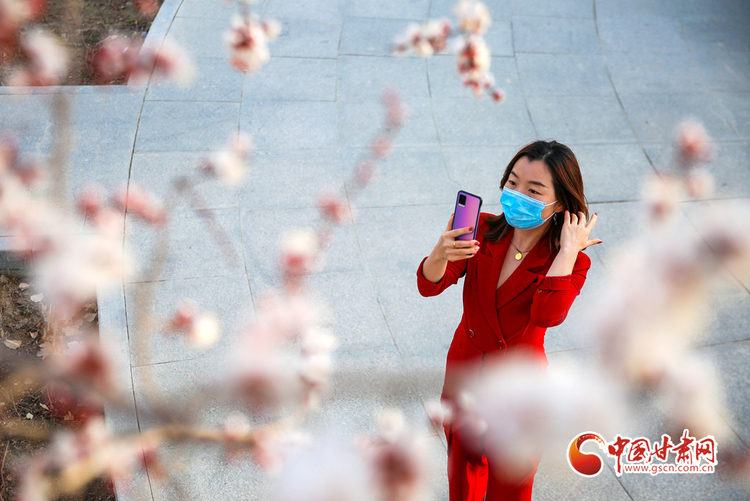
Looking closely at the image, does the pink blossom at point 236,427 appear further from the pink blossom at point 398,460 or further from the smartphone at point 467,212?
the smartphone at point 467,212

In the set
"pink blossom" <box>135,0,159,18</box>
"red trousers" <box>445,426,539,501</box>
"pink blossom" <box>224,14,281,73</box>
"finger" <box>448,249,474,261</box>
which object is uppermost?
"finger" <box>448,249,474,261</box>

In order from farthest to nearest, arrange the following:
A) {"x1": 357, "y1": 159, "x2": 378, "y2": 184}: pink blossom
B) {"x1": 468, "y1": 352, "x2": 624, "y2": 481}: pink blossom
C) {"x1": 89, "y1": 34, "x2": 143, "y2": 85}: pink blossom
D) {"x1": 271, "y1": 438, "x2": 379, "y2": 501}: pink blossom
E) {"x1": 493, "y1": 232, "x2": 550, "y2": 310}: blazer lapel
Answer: {"x1": 89, "y1": 34, "x2": 143, "y2": 85}: pink blossom
{"x1": 357, "y1": 159, "x2": 378, "y2": 184}: pink blossom
{"x1": 271, "y1": 438, "x2": 379, "y2": 501}: pink blossom
{"x1": 468, "y1": 352, "x2": 624, "y2": 481}: pink blossom
{"x1": 493, "y1": 232, "x2": 550, "y2": 310}: blazer lapel

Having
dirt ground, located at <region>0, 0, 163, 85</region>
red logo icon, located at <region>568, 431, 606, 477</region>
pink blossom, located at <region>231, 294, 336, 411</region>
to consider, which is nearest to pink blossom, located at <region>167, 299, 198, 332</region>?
pink blossom, located at <region>231, 294, 336, 411</region>

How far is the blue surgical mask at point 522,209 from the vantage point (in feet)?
7.20

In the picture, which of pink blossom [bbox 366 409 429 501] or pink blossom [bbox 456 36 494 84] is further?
pink blossom [bbox 456 36 494 84]

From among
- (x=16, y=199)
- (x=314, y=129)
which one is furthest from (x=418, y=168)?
(x=16, y=199)

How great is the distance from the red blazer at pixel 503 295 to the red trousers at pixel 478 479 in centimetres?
48

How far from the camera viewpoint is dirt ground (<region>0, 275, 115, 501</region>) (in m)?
3.18

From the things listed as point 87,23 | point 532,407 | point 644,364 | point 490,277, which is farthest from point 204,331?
point 87,23

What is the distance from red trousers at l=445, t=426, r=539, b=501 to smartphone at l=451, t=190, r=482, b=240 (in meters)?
1.00

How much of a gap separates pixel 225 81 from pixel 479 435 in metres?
4.61

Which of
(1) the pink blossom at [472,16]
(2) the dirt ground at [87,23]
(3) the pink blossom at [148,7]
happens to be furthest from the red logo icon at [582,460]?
(3) the pink blossom at [148,7]

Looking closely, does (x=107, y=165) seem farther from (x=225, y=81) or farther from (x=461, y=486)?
(x=461, y=486)

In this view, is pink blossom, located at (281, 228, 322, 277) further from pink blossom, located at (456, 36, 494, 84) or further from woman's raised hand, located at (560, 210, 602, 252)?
pink blossom, located at (456, 36, 494, 84)
